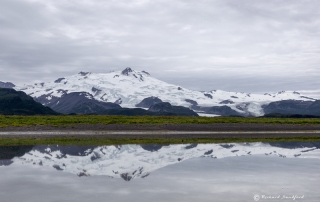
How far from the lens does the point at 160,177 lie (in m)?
17.9

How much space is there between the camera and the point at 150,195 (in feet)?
46.4

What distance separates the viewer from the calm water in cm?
1408

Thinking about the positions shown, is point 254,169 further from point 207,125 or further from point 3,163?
point 207,125

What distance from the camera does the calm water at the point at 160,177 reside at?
554 inches

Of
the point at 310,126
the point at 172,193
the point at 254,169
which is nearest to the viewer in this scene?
the point at 172,193

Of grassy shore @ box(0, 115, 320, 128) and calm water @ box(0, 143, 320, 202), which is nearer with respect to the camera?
calm water @ box(0, 143, 320, 202)

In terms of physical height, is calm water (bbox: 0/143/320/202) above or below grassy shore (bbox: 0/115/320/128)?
below

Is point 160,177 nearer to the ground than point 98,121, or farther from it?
nearer to the ground

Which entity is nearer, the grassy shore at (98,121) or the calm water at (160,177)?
the calm water at (160,177)

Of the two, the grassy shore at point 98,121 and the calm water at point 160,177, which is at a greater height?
the grassy shore at point 98,121

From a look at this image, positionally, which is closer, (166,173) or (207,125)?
(166,173)

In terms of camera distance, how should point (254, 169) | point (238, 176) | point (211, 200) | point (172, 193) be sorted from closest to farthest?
point (211, 200)
point (172, 193)
point (238, 176)
point (254, 169)

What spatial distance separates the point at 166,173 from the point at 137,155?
8.18 m

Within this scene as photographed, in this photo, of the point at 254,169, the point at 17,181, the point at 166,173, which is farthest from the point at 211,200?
the point at 17,181
